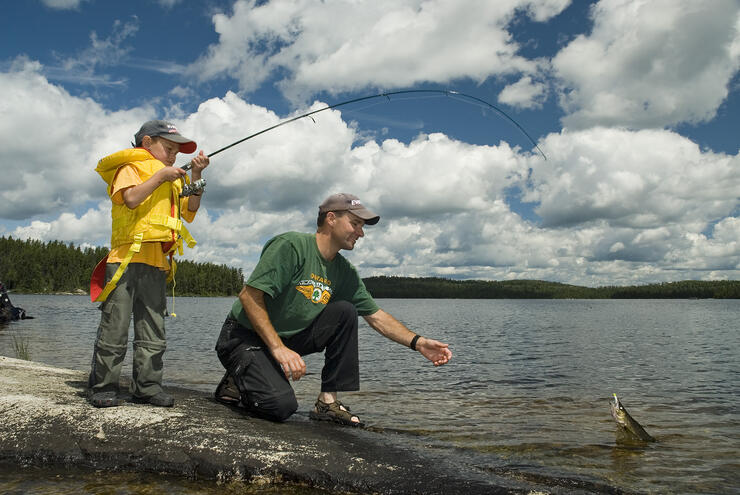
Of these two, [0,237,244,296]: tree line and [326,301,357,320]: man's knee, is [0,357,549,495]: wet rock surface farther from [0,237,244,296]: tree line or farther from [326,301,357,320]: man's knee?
[0,237,244,296]: tree line

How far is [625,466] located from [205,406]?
3.93 meters

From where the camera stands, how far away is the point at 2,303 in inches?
858

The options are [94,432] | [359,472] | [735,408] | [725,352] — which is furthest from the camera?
[725,352]

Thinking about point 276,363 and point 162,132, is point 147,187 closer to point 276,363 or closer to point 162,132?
point 162,132

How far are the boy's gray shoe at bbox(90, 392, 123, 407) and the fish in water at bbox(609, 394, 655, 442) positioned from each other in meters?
4.82

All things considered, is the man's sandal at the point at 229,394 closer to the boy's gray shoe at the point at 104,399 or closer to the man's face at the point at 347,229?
the boy's gray shoe at the point at 104,399

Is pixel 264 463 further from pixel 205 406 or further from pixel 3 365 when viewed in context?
pixel 3 365

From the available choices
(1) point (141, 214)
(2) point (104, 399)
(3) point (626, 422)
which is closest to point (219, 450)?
(2) point (104, 399)

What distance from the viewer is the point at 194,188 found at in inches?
191

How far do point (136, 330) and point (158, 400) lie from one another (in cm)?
65

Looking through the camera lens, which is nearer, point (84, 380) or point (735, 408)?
point (84, 380)

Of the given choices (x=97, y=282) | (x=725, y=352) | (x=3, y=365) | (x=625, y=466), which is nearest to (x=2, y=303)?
(x=3, y=365)

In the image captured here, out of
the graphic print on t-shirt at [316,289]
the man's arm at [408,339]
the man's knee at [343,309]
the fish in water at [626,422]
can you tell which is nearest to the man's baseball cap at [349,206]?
the graphic print on t-shirt at [316,289]

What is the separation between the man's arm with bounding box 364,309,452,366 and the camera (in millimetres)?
4973
